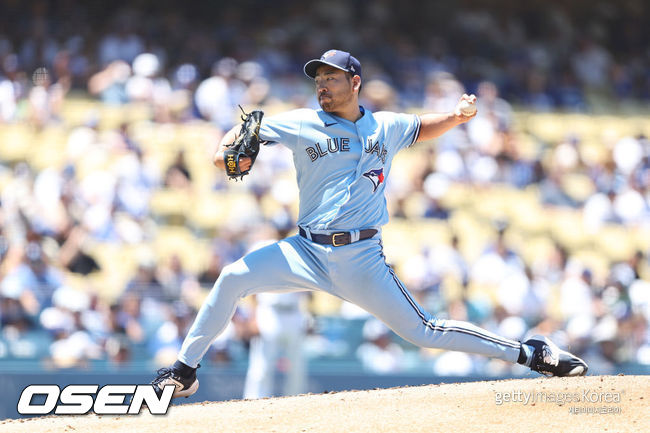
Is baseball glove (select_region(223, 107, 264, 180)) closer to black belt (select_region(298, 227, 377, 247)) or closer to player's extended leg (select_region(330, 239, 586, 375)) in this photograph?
black belt (select_region(298, 227, 377, 247))

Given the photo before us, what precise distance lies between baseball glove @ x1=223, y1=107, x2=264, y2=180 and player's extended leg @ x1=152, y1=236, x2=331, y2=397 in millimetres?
438

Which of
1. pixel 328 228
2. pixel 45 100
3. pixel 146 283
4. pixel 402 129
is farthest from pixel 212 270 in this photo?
pixel 328 228

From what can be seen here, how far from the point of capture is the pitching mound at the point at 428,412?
4590 millimetres

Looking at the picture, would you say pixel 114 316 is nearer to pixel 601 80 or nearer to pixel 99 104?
pixel 99 104

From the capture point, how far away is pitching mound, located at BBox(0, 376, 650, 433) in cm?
459

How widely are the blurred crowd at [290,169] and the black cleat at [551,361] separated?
10.0 ft

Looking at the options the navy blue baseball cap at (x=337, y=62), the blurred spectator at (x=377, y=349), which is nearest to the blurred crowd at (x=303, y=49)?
the blurred spectator at (x=377, y=349)

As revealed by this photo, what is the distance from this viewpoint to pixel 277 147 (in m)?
10.4

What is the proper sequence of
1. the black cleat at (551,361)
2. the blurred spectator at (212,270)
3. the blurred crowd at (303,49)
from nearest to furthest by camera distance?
the black cleat at (551,361)
the blurred spectator at (212,270)
the blurred crowd at (303,49)

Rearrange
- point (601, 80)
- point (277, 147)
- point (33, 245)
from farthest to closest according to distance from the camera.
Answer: point (601, 80), point (277, 147), point (33, 245)

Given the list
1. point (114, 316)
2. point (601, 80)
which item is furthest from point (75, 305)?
point (601, 80)

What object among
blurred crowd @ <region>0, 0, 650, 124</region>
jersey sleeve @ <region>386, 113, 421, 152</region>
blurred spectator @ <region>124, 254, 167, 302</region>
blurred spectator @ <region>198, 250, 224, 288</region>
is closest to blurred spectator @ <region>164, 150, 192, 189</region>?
blurred crowd @ <region>0, 0, 650, 124</region>

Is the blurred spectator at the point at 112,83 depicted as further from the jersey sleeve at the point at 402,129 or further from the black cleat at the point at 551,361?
the black cleat at the point at 551,361

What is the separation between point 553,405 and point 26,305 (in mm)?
4929
